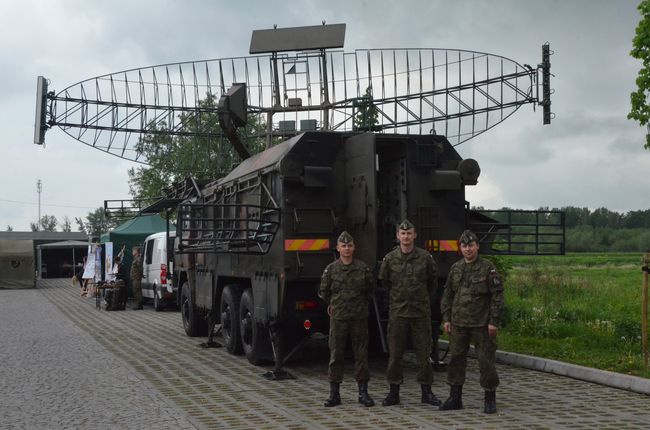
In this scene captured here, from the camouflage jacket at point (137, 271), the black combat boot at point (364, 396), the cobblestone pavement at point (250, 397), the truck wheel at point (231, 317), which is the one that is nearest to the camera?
the cobblestone pavement at point (250, 397)

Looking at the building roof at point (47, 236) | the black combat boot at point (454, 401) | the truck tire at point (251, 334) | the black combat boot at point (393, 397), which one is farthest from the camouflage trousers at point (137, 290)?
the building roof at point (47, 236)

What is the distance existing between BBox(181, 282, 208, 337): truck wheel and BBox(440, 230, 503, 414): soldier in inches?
335

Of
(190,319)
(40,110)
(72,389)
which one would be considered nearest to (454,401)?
(72,389)

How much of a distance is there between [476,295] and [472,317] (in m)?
0.23

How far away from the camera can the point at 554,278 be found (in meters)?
24.0

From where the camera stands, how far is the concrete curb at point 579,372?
9320mm

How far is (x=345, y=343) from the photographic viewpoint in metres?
9.04

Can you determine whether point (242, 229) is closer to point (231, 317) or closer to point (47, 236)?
point (231, 317)

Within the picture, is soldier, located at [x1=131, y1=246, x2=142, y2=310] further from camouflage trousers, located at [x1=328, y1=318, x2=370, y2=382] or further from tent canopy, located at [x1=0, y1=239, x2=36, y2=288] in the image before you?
tent canopy, located at [x1=0, y1=239, x2=36, y2=288]

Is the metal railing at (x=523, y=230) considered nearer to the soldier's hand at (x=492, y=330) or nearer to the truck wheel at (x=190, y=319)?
the soldier's hand at (x=492, y=330)

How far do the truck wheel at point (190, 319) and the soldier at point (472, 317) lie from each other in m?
8.52

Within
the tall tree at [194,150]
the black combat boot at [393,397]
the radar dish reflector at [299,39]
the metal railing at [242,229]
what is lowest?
the black combat boot at [393,397]

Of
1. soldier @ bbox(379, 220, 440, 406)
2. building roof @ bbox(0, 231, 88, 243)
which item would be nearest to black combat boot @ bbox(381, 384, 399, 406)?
soldier @ bbox(379, 220, 440, 406)

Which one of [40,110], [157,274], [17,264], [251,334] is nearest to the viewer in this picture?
[251,334]
